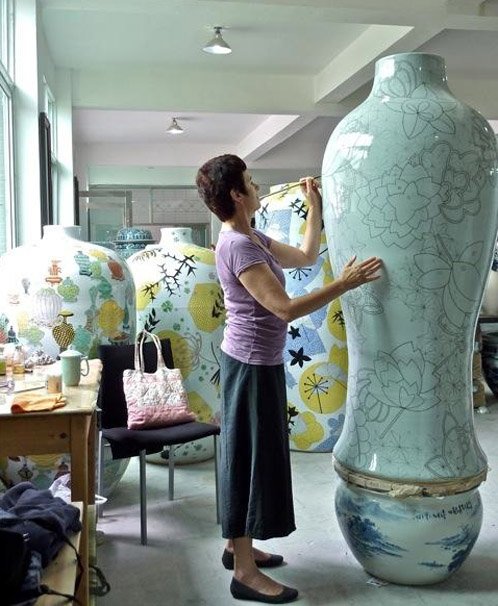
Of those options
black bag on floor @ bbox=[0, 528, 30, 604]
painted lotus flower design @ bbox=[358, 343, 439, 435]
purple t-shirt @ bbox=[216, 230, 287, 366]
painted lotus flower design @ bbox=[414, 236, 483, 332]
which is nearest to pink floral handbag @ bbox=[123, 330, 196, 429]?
purple t-shirt @ bbox=[216, 230, 287, 366]

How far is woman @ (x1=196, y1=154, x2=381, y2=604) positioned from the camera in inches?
82.7

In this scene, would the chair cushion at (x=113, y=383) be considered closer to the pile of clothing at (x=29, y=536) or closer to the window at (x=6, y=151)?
the pile of clothing at (x=29, y=536)

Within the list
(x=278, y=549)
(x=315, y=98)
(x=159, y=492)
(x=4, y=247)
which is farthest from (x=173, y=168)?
(x=278, y=549)

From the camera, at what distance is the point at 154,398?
2.80 m

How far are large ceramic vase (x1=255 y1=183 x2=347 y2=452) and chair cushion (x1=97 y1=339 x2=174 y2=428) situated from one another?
1.16m

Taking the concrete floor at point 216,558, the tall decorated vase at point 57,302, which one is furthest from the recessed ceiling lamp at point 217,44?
the concrete floor at point 216,558

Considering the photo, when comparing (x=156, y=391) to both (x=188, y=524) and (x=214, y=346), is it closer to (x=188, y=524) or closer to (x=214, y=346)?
(x=188, y=524)

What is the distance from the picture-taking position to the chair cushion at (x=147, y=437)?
8.62 ft

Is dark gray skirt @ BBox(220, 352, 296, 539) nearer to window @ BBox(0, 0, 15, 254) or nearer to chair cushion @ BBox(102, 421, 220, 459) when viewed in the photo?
chair cushion @ BBox(102, 421, 220, 459)

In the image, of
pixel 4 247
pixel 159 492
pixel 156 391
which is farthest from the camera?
pixel 4 247

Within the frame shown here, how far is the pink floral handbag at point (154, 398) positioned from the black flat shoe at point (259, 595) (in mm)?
753

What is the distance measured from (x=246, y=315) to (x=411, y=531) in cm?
82

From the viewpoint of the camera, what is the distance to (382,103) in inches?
85.4

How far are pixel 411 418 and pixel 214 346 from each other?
1617 mm
